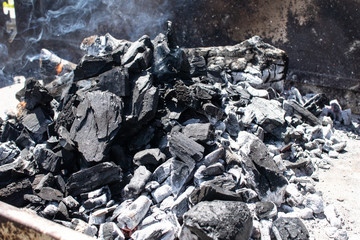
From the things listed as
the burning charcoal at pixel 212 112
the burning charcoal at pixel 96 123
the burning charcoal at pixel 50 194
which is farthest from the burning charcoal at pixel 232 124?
the burning charcoal at pixel 50 194

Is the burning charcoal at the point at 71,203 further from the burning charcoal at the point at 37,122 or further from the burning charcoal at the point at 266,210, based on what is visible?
the burning charcoal at the point at 266,210

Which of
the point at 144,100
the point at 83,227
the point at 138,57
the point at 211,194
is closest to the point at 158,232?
the point at 211,194

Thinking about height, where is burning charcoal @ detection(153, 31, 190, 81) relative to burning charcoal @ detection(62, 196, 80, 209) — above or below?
above

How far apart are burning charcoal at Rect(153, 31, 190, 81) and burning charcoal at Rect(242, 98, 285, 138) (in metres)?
0.88

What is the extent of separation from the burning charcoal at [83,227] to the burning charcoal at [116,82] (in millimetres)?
1263

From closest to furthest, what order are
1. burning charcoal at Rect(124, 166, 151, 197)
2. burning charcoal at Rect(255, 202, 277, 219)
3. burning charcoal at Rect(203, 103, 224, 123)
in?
burning charcoal at Rect(255, 202, 277, 219)
burning charcoal at Rect(124, 166, 151, 197)
burning charcoal at Rect(203, 103, 224, 123)

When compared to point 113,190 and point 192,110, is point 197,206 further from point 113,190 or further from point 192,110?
point 192,110

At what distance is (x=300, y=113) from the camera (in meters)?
3.92

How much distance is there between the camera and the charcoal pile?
2.37 m

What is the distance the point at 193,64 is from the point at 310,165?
1.84m

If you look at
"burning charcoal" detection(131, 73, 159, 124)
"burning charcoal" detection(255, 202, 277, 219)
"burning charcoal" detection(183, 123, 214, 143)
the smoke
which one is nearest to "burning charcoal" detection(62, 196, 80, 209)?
"burning charcoal" detection(131, 73, 159, 124)

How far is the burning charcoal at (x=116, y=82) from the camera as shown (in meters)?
3.06

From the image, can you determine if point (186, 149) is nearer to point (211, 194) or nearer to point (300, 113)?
point (211, 194)

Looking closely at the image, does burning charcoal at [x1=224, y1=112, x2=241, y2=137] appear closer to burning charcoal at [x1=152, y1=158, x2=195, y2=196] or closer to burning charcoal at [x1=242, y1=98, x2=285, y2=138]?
burning charcoal at [x1=242, y1=98, x2=285, y2=138]
